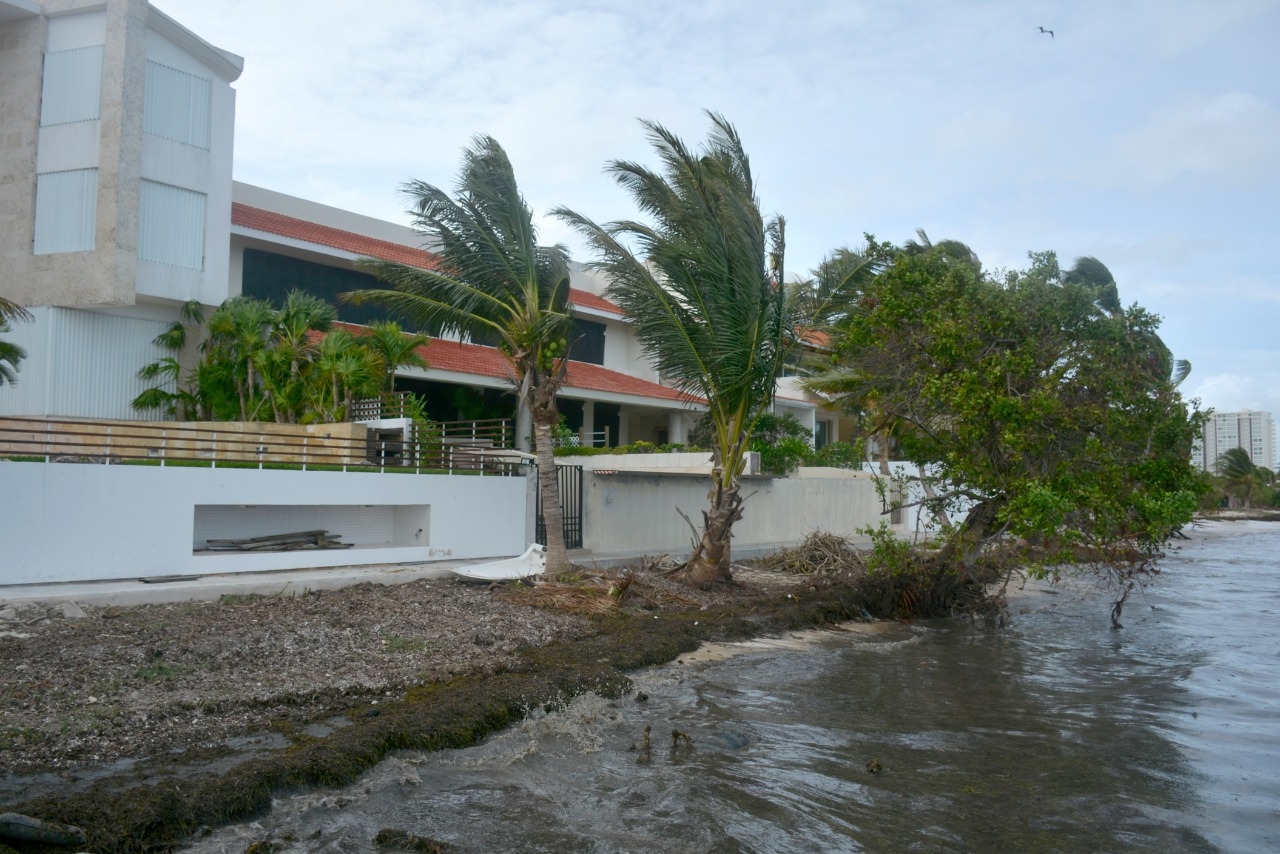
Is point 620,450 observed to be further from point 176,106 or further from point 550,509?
point 176,106

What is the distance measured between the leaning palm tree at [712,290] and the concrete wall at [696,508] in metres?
3.66

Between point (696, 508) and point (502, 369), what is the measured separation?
258 inches

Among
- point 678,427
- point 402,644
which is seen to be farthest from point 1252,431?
point 402,644

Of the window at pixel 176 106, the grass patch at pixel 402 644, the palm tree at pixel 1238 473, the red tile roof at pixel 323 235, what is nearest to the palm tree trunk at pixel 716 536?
the grass patch at pixel 402 644

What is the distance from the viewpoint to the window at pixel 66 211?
1977 cm

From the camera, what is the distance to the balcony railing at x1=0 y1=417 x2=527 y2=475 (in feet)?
48.0

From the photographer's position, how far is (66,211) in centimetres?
1997

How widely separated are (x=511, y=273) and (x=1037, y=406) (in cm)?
824

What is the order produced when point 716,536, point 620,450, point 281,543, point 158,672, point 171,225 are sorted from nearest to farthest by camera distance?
point 158,672, point 281,543, point 716,536, point 171,225, point 620,450

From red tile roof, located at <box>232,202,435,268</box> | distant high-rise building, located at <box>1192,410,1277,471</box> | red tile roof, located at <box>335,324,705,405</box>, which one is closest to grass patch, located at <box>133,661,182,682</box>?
red tile roof, located at <box>335,324,705,405</box>

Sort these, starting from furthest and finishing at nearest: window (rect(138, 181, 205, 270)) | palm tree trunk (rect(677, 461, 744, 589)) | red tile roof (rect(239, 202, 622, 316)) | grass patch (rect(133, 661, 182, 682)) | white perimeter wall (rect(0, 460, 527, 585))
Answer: red tile roof (rect(239, 202, 622, 316)), window (rect(138, 181, 205, 270)), palm tree trunk (rect(677, 461, 744, 589)), white perimeter wall (rect(0, 460, 527, 585)), grass patch (rect(133, 661, 182, 682))

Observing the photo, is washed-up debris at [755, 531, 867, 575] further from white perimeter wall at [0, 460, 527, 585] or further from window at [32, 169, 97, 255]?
window at [32, 169, 97, 255]

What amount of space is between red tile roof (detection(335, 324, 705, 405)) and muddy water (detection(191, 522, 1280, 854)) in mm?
10582

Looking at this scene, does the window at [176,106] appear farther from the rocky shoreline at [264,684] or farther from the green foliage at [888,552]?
the green foliage at [888,552]
